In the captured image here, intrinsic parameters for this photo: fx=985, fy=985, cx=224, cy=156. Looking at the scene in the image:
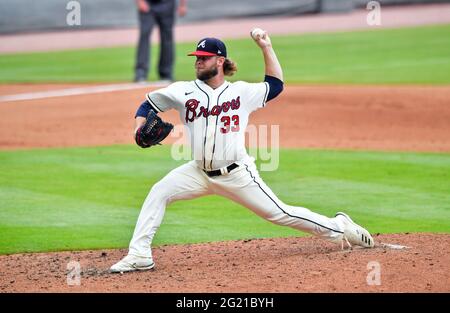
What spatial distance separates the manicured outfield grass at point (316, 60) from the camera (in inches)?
709

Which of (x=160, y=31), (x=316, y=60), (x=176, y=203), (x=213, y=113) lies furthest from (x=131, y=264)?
(x=316, y=60)

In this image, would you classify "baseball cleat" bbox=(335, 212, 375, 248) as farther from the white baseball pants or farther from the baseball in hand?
the baseball in hand

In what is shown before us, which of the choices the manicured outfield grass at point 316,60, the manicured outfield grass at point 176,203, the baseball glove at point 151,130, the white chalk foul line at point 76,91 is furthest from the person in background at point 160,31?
the baseball glove at point 151,130

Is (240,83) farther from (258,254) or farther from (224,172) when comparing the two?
(258,254)

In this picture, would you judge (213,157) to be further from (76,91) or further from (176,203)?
(76,91)

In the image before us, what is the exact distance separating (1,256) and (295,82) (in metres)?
10.2

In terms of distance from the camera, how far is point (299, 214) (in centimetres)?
707

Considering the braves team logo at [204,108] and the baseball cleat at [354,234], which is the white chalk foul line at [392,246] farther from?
the braves team logo at [204,108]

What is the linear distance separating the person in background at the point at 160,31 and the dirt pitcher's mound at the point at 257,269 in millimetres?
9171

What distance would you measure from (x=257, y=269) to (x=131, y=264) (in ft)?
2.91

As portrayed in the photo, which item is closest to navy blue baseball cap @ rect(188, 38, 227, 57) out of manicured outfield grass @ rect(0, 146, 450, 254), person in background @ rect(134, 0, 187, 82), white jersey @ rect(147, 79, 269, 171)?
white jersey @ rect(147, 79, 269, 171)

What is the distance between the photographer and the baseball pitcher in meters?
6.89

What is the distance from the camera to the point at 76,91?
1642 cm
